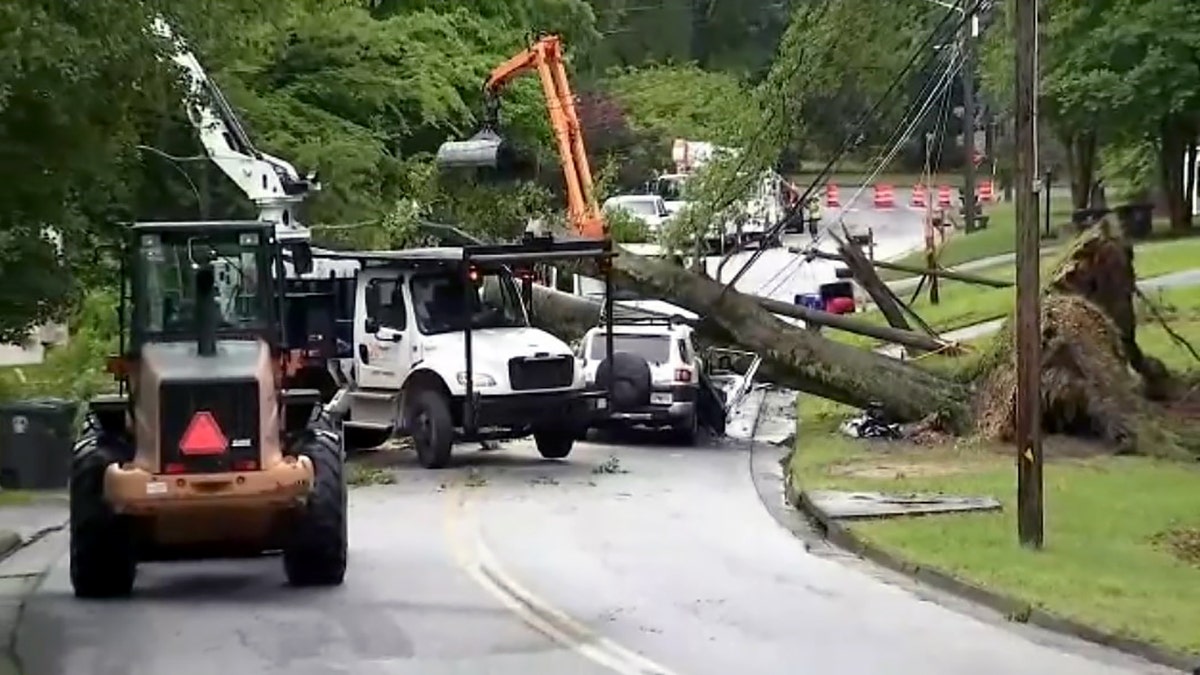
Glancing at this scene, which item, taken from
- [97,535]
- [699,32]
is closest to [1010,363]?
[97,535]

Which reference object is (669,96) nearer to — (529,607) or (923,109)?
(923,109)

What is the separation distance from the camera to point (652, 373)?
30969 millimetres

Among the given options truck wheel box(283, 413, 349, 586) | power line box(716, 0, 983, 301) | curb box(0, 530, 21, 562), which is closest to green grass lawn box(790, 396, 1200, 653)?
power line box(716, 0, 983, 301)

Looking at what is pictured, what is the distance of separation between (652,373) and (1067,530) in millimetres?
11400

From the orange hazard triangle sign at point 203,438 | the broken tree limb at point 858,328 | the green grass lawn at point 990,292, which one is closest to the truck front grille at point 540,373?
the broken tree limb at point 858,328

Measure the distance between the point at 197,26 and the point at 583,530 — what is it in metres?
7.35

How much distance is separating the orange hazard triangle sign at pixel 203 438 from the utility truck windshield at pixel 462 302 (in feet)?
39.1

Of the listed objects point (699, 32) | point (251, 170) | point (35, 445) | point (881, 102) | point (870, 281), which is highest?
point (699, 32)

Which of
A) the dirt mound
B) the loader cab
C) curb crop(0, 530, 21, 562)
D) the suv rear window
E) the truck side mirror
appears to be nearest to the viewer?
the loader cab

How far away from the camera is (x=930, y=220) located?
52031mm

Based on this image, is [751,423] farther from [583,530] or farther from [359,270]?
[583,530]

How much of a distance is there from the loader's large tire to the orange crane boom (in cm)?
1731

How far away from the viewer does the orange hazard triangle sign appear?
1608cm

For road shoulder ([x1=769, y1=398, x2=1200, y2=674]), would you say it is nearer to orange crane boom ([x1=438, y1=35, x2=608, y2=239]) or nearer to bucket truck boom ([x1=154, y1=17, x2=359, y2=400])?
bucket truck boom ([x1=154, y1=17, x2=359, y2=400])
